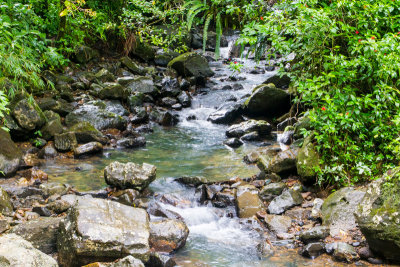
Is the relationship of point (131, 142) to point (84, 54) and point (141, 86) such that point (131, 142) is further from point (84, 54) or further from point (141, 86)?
point (84, 54)

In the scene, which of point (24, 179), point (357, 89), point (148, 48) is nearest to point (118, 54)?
point (148, 48)

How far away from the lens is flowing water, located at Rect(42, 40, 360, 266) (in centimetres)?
475

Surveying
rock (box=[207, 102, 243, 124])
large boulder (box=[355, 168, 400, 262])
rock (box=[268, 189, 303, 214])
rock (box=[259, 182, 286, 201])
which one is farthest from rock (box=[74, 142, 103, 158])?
large boulder (box=[355, 168, 400, 262])

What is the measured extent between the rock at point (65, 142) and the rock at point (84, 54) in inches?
228

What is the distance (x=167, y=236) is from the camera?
4832mm

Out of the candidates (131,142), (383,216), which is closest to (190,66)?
(131,142)

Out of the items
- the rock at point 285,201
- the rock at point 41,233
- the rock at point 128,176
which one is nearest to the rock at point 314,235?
the rock at point 285,201

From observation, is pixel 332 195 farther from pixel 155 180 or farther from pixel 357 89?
pixel 155 180

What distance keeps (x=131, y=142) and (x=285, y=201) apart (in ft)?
16.8

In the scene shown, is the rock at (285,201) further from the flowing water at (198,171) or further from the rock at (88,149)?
the rock at (88,149)

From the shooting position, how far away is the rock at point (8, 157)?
23.1ft

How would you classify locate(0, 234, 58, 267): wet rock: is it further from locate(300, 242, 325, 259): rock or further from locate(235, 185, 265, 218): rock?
locate(235, 185, 265, 218): rock

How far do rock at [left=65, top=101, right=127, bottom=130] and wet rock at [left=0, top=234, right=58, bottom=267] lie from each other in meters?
6.87

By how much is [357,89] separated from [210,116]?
7.40m
